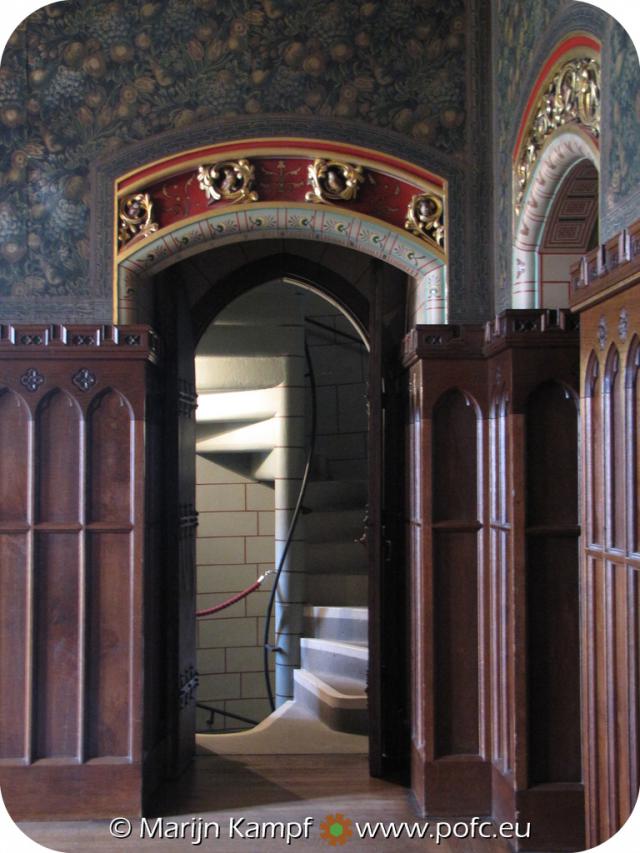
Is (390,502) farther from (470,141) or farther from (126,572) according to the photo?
(470,141)

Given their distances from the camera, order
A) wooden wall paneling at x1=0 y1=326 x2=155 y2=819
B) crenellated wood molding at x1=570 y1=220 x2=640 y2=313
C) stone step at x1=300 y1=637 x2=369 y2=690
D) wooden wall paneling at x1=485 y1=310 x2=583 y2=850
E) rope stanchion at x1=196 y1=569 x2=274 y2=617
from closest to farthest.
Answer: crenellated wood molding at x1=570 y1=220 x2=640 y2=313 < wooden wall paneling at x1=485 y1=310 x2=583 y2=850 < wooden wall paneling at x1=0 y1=326 x2=155 y2=819 < stone step at x1=300 y1=637 x2=369 y2=690 < rope stanchion at x1=196 y1=569 x2=274 y2=617

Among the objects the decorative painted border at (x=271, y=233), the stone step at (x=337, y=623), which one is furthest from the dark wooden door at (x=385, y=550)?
the stone step at (x=337, y=623)

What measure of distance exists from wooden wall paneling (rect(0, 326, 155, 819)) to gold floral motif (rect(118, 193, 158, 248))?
48cm

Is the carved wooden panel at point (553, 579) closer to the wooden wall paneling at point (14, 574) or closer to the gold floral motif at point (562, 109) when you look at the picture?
the gold floral motif at point (562, 109)

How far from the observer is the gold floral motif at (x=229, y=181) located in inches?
173

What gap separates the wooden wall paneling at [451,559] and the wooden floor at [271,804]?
12.2 inches

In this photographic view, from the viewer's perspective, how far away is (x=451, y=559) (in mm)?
4277

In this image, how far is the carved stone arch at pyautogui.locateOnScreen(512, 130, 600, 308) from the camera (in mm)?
3324

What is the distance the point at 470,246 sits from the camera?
437cm

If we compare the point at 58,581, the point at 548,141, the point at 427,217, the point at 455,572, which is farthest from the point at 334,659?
the point at 548,141

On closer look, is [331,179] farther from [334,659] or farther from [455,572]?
[334,659]

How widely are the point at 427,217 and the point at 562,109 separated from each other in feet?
3.67

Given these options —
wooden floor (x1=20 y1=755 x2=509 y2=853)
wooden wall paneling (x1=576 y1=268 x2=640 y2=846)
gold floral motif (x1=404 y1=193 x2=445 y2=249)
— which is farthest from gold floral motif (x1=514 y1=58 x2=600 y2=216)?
wooden floor (x1=20 y1=755 x2=509 y2=853)

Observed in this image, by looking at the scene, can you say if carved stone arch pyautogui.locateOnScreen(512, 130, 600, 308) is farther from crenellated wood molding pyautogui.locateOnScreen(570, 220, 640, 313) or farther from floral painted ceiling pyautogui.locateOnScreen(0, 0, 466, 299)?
floral painted ceiling pyautogui.locateOnScreen(0, 0, 466, 299)
